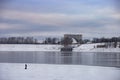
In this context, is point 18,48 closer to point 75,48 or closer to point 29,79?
point 75,48

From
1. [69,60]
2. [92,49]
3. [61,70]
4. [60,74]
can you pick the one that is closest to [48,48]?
[92,49]

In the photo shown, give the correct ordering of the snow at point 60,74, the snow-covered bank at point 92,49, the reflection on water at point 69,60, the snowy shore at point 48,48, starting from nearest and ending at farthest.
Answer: the snow at point 60,74, the reflection on water at point 69,60, the snow-covered bank at point 92,49, the snowy shore at point 48,48

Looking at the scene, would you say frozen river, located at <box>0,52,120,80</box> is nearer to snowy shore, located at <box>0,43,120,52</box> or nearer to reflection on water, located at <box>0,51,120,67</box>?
reflection on water, located at <box>0,51,120,67</box>

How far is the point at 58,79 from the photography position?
771 centimetres

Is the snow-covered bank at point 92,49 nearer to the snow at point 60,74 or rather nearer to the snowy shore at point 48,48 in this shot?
the snowy shore at point 48,48

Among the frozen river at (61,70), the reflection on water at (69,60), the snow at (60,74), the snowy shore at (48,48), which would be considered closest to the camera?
the snow at (60,74)

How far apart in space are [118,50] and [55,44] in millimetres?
8879

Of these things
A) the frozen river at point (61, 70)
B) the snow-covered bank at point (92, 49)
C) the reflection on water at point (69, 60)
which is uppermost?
the snow-covered bank at point (92, 49)

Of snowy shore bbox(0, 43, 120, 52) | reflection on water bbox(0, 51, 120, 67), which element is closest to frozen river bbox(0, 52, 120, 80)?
reflection on water bbox(0, 51, 120, 67)

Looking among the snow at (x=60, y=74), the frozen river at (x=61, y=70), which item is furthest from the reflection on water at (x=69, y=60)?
the snow at (x=60, y=74)

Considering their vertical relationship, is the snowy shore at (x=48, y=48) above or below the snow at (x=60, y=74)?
above

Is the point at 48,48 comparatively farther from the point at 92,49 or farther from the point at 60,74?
the point at 60,74

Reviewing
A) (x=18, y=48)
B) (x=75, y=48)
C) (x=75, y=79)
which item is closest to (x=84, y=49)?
(x=75, y=48)

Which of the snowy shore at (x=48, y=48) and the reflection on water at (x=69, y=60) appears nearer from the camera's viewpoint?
the reflection on water at (x=69, y=60)
